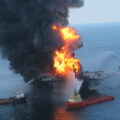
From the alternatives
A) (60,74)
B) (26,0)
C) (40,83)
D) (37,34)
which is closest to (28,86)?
(40,83)

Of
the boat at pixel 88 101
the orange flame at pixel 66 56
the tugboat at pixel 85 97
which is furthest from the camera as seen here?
the orange flame at pixel 66 56

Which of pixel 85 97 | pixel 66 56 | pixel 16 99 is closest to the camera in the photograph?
pixel 16 99

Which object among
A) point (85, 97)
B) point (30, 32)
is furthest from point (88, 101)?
point (30, 32)

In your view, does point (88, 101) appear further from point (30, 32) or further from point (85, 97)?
point (30, 32)

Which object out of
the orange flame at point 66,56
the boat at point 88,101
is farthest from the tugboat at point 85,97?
the orange flame at point 66,56

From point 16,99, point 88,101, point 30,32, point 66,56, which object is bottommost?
point 88,101

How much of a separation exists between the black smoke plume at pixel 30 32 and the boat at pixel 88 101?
22.4 metres

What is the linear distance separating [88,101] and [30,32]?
112 ft

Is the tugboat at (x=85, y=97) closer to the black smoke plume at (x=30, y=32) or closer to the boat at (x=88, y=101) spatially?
the boat at (x=88, y=101)

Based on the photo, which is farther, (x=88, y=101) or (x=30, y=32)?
(x=30, y=32)

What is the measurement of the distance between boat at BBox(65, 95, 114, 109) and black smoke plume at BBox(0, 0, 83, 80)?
2236 centimetres

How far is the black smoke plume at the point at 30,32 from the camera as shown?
14562cm

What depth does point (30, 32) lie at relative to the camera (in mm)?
151500

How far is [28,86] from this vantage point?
16500 cm
